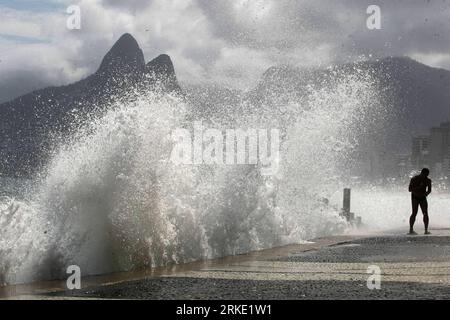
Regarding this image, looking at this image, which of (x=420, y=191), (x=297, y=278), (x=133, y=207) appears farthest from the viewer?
(x=420, y=191)

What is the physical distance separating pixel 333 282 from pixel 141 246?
3.69 m

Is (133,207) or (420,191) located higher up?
(420,191)

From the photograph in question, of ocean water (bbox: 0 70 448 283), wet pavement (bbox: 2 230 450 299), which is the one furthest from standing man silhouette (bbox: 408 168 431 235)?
wet pavement (bbox: 2 230 450 299)

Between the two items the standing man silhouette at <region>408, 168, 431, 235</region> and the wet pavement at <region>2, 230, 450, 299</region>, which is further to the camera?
the standing man silhouette at <region>408, 168, 431, 235</region>

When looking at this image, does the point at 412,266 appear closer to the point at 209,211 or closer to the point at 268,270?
the point at 268,270

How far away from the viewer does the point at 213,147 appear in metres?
17.6

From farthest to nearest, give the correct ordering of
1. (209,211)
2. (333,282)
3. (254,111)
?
(254,111) → (209,211) → (333,282)

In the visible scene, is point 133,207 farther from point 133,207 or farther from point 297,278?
point 297,278

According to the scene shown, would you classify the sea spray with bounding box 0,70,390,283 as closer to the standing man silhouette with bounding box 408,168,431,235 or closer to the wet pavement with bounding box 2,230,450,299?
the wet pavement with bounding box 2,230,450,299

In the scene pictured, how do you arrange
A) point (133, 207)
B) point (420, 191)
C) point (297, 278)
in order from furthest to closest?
point (420, 191), point (133, 207), point (297, 278)

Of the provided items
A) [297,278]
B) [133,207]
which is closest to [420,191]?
[133,207]
